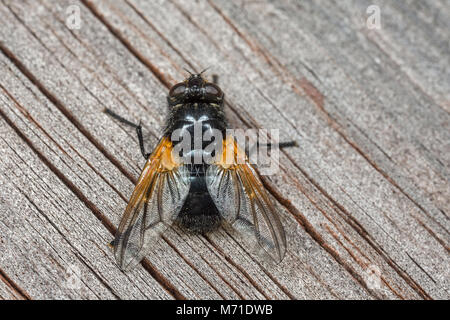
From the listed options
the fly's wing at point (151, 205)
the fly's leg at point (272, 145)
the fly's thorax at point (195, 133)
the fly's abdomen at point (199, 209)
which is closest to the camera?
the fly's wing at point (151, 205)

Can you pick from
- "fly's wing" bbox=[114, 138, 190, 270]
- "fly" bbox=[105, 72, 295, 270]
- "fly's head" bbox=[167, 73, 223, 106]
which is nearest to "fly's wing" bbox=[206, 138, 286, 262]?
"fly" bbox=[105, 72, 295, 270]

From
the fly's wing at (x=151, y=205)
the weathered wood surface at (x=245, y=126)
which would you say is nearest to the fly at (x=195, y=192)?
the fly's wing at (x=151, y=205)

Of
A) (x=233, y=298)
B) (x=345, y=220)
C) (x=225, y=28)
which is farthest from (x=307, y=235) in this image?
(x=225, y=28)

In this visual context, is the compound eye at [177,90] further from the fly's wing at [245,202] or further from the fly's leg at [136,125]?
the fly's wing at [245,202]

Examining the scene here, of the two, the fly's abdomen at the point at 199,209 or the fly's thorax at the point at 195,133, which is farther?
the fly's thorax at the point at 195,133

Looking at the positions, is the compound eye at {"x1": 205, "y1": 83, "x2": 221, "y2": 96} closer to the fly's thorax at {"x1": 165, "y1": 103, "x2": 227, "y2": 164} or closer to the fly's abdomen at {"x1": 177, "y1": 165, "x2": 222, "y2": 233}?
the fly's thorax at {"x1": 165, "y1": 103, "x2": 227, "y2": 164}

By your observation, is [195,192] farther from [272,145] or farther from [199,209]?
[272,145]
